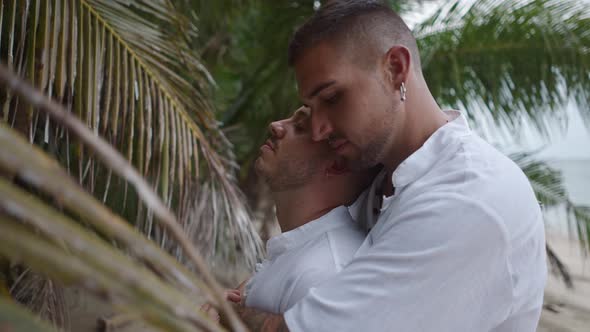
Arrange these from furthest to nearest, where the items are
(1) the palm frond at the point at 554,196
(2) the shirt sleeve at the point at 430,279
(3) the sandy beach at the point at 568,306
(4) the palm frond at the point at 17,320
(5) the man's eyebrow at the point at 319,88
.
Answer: (3) the sandy beach at the point at 568,306, (1) the palm frond at the point at 554,196, (5) the man's eyebrow at the point at 319,88, (2) the shirt sleeve at the point at 430,279, (4) the palm frond at the point at 17,320

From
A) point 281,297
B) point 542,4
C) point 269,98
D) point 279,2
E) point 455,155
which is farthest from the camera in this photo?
point 269,98

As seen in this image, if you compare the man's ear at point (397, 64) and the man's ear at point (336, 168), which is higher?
the man's ear at point (397, 64)

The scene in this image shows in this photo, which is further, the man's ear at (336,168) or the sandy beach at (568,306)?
the sandy beach at (568,306)

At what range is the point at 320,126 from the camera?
1710 mm

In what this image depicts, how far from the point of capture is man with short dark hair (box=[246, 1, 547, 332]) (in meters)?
1.24

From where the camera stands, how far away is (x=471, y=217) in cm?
124

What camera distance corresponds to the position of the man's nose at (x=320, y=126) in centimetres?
169

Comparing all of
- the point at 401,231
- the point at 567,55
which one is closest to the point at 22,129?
the point at 401,231

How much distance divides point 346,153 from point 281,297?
0.49 meters

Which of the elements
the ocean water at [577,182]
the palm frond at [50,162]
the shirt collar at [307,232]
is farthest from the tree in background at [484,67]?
the ocean water at [577,182]

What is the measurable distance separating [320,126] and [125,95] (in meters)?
1.02

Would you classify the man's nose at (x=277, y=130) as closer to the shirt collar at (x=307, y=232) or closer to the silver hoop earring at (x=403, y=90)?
the shirt collar at (x=307, y=232)

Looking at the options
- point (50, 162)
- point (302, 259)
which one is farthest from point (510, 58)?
point (50, 162)

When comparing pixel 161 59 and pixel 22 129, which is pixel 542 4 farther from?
pixel 22 129
